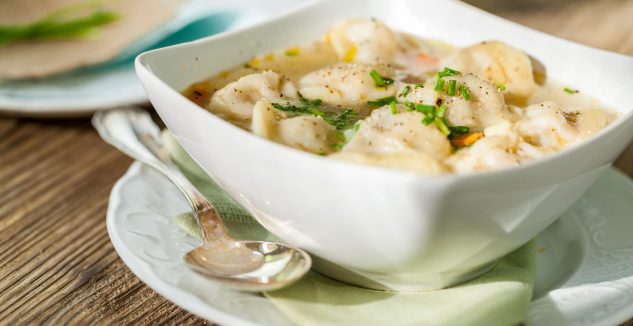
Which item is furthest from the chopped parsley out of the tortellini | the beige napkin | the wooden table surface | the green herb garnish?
the green herb garnish

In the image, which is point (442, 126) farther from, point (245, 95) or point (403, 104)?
point (245, 95)

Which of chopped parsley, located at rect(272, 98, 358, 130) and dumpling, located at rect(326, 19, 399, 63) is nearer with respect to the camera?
chopped parsley, located at rect(272, 98, 358, 130)

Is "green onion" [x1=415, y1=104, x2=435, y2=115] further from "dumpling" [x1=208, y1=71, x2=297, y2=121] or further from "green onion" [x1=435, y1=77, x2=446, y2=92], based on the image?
"dumpling" [x1=208, y1=71, x2=297, y2=121]

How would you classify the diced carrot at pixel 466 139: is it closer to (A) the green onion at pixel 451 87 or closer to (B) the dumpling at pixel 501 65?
(A) the green onion at pixel 451 87

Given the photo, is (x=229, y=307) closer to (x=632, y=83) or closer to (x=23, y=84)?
(x=632, y=83)

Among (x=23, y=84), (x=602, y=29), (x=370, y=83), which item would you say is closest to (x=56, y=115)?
(x=23, y=84)

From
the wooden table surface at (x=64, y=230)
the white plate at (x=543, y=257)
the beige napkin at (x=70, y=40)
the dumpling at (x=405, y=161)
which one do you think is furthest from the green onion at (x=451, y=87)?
the beige napkin at (x=70, y=40)
